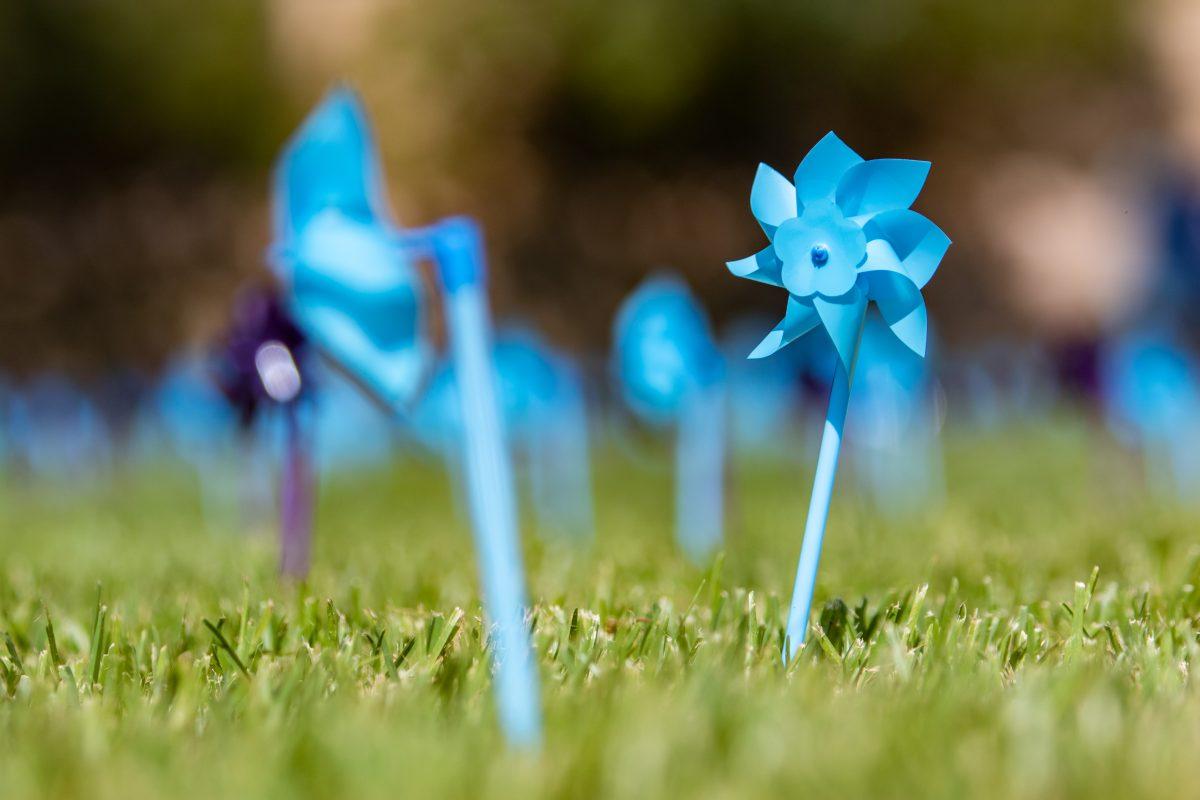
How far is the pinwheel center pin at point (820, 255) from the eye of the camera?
1268mm

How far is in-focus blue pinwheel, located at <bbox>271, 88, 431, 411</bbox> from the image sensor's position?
1.74 metres

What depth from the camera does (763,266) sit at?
131cm

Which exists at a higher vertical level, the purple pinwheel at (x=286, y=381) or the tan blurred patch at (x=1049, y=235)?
the tan blurred patch at (x=1049, y=235)

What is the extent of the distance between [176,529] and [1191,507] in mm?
2985

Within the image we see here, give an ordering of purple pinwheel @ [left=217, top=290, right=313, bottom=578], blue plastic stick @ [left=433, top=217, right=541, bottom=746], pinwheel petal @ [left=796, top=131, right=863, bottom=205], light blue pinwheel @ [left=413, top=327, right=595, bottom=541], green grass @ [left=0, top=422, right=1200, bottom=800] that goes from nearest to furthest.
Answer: green grass @ [left=0, top=422, right=1200, bottom=800], blue plastic stick @ [left=433, top=217, right=541, bottom=746], pinwheel petal @ [left=796, top=131, right=863, bottom=205], purple pinwheel @ [left=217, top=290, right=313, bottom=578], light blue pinwheel @ [left=413, top=327, right=595, bottom=541]

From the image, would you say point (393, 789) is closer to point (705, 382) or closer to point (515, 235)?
point (705, 382)

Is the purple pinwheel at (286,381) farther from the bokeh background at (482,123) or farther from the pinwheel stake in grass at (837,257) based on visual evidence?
the bokeh background at (482,123)

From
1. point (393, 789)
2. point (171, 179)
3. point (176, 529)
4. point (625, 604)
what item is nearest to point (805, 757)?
point (393, 789)

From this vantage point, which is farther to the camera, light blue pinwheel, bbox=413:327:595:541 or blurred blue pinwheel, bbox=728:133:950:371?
light blue pinwheel, bbox=413:327:595:541

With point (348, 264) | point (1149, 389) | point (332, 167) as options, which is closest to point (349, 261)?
point (348, 264)

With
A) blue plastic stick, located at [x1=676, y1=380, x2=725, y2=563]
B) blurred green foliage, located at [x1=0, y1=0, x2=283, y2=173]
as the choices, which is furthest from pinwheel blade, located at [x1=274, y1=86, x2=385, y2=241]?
blurred green foliage, located at [x1=0, y1=0, x2=283, y2=173]

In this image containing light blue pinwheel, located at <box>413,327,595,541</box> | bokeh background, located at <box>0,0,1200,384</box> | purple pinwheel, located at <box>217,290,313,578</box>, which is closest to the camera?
purple pinwheel, located at <box>217,290,313,578</box>

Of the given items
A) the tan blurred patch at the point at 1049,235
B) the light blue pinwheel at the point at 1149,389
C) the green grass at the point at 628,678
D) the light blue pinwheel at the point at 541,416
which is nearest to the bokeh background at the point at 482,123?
the tan blurred patch at the point at 1049,235

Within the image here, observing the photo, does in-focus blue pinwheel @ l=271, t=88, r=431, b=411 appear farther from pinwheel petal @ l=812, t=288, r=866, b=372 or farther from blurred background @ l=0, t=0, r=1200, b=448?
blurred background @ l=0, t=0, r=1200, b=448
